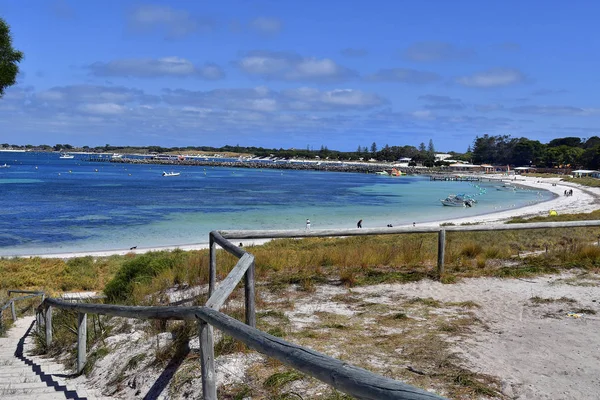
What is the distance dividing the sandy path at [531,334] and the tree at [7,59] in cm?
1068

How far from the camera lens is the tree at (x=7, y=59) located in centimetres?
1297

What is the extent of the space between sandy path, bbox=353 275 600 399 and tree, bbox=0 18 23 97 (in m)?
10.7

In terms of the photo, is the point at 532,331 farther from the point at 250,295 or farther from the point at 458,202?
the point at 458,202

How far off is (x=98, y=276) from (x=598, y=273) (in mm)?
16091

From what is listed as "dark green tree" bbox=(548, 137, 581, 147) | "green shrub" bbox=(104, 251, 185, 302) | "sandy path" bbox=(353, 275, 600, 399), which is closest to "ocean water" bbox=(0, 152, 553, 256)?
"green shrub" bbox=(104, 251, 185, 302)

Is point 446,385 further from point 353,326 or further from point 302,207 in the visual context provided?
point 302,207

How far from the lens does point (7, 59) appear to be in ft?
43.3

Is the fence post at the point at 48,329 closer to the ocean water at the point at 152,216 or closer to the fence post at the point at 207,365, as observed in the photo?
the fence post at the point at 207,365

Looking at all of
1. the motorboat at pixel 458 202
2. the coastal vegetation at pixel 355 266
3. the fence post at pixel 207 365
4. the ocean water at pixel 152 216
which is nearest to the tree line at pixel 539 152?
the motorboat at pixel 458 202

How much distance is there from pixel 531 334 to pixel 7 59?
1342 cm

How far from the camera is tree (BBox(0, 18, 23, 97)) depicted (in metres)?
13.0

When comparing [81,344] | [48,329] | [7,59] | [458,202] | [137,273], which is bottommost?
[458,202]

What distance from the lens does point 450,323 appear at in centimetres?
654

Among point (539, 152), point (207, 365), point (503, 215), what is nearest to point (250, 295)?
point (207, 365)
